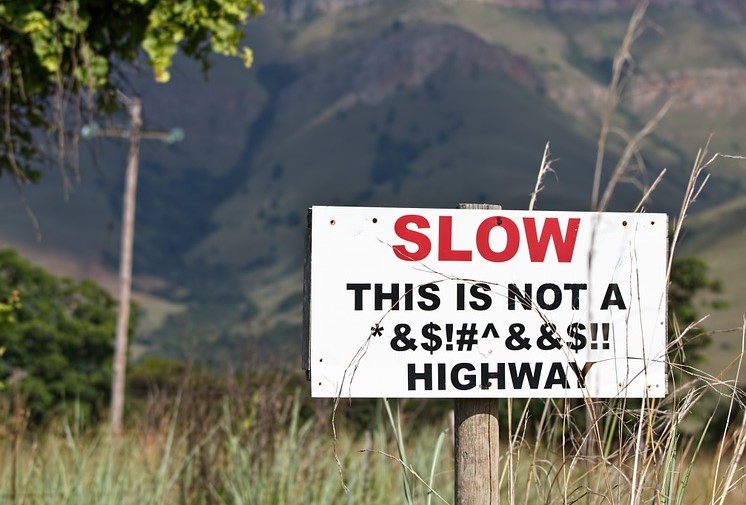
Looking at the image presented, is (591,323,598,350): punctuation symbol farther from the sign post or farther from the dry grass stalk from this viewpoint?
the dry grass stalk

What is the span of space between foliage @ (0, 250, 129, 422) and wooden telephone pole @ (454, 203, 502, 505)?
31835mm

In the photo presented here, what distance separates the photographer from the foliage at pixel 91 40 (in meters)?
4.86

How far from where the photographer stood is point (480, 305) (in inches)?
110

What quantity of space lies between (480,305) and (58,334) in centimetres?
3499

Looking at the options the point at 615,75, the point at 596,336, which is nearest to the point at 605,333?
the point at 596,336

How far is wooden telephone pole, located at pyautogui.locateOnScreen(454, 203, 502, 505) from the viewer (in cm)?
283

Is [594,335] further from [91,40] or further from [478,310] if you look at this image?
[91,40]

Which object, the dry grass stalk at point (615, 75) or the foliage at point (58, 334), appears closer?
the dry grass stalk at point (615, 75)

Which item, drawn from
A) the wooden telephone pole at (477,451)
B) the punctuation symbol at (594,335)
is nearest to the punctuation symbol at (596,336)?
the punctuation symbol at (594,335)

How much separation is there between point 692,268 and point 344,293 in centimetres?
2311

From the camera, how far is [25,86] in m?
5.19

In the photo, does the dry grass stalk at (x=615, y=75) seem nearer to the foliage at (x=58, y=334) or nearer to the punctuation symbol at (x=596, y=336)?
the punctuation symbol at (x=596, y=336)

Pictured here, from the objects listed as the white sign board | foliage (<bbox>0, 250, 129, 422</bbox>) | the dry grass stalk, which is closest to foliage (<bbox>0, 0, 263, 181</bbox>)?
the white sign board

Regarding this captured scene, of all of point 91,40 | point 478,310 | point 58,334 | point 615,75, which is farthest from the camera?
point 58,334
